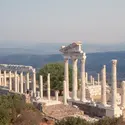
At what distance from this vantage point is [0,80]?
61.2 m

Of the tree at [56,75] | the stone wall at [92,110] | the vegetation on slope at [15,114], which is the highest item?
the tree at [56,75]

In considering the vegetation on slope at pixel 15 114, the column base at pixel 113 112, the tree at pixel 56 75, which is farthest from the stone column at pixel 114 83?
the tree at pixel 56 75

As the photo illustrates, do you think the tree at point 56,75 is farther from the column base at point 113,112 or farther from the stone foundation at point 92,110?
the column base at point 113,112

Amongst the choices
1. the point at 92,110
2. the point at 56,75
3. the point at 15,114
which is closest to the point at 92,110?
the point at 92,110

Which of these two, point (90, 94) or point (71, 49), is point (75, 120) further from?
point (90, 94)

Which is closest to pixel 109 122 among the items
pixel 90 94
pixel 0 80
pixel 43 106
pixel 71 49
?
pixel 43 106

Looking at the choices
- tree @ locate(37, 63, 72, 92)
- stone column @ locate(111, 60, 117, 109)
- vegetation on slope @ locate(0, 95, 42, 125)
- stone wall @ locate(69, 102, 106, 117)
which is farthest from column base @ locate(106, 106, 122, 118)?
tree @ locate(37, 63, 72, 92)

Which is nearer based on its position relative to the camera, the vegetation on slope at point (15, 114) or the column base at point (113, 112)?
the vegetation on slope at point (15, 114)

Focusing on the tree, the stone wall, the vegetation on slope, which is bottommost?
the stone wall

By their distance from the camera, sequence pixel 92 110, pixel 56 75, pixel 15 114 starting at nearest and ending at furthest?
1. pixel 15 114
2. pixel 92 110
3. pixel 56 75

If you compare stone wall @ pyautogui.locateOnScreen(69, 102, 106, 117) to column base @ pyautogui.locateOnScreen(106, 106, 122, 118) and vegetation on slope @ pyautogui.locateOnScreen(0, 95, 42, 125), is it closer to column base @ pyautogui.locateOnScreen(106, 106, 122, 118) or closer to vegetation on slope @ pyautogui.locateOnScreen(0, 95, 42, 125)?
column base @ pyautogui.locateOnScreen(106, 106, 122, 118)

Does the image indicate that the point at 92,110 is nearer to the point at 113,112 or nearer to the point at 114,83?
the point at 113,112

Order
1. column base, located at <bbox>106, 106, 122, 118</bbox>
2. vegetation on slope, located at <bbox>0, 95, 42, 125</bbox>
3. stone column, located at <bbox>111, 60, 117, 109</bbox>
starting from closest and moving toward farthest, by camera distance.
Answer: vegetation on slope, located at <bbox>0, 95, 42, 125</bbox> < column base, located at <bbox>106, 106, 122, 118</bbox> < stone column, located at <bbox>111, 60, 117, 109</bbox>

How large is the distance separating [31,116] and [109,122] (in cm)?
672
